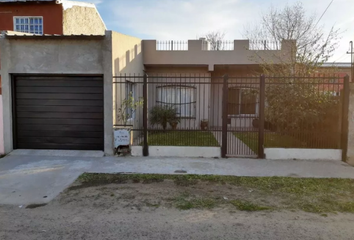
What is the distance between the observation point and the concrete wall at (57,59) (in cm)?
842

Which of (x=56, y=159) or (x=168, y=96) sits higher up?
(x=168, y=96)

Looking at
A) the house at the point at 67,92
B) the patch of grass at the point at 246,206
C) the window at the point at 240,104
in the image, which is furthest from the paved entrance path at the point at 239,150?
the window at the point at 240,104

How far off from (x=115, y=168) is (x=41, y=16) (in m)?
12.0

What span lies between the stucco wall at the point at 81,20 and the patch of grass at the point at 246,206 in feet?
45.3

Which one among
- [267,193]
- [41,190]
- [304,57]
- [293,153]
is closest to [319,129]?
[293,153]

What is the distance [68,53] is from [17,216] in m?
5.52

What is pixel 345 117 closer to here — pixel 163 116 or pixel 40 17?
pixel 163 116

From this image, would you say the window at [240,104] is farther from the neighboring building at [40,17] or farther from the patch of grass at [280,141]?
the neighboring building at [40,17]

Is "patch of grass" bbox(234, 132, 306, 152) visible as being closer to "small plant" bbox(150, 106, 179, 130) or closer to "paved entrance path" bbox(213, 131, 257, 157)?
"paved entrance path" bbox(213, 131, 257, 157)

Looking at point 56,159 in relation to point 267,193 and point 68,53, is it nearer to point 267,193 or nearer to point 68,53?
point 68,53

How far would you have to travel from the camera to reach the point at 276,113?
28.4 feet

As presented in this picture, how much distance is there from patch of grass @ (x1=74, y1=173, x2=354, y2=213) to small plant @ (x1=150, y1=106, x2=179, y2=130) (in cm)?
675

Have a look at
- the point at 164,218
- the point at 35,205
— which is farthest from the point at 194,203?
the point at 35,205

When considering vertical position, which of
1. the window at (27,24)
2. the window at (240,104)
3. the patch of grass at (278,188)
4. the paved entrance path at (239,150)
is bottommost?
the patch of grass at (278,188)
